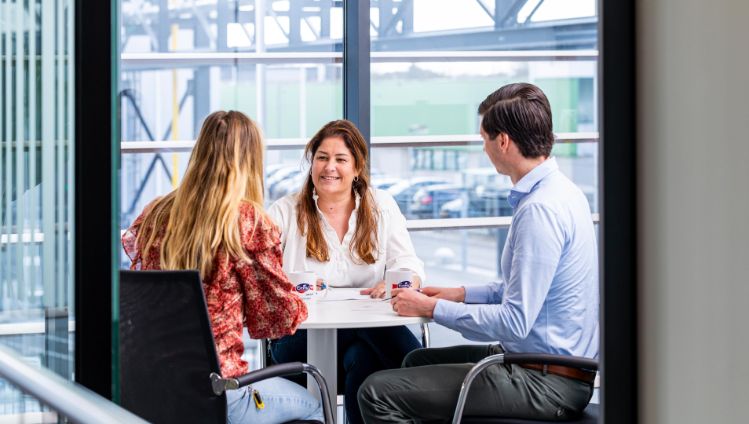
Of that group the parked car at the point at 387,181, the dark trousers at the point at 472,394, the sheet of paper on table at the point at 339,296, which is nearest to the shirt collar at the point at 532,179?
the dark trousers at the point at 472,394

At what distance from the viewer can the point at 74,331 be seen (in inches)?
81.2

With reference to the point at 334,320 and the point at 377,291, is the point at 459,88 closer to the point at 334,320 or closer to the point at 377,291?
the point at 377,291

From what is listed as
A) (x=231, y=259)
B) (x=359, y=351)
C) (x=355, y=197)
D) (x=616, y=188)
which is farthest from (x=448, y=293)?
(x=616, y=188)

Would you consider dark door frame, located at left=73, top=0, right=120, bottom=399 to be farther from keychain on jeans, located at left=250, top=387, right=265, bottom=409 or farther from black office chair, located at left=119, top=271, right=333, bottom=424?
keychain on jeans, located at left=250, top=387, right=265, bottom=409

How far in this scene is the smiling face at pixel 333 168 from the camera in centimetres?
366

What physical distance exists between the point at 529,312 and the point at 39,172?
3.98 ft

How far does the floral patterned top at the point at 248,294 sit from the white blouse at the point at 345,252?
857mm

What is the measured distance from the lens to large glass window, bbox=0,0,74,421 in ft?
6.79

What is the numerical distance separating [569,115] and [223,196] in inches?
162

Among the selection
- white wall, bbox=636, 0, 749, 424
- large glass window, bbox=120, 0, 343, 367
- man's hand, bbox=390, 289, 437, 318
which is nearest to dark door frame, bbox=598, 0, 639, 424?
white wall, bbox=636, 0, 749, 424

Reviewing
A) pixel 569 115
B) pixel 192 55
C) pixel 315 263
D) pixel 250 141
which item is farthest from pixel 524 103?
pixel 569 115

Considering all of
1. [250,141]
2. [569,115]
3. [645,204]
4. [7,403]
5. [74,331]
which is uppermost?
[569,115]

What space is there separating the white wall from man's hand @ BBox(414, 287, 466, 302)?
5.19 feet

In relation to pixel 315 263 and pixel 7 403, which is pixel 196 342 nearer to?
pixel 7 403
